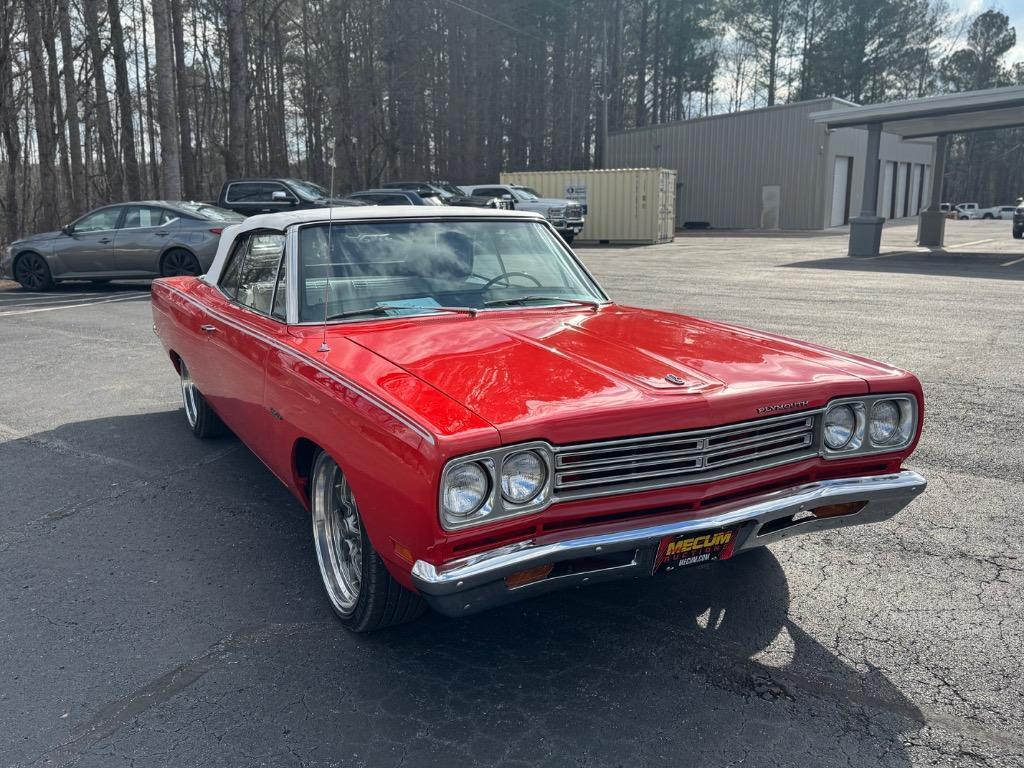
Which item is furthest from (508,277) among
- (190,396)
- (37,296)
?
(37,296)

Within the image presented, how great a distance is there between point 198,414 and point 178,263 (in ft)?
30.0

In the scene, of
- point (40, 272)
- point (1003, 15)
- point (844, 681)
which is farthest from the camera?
point (1003, 15)

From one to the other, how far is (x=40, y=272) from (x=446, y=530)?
14.9m

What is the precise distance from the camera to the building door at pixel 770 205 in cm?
3862

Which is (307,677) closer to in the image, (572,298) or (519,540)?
(519,540)

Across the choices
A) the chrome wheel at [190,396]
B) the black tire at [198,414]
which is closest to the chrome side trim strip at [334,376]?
the black tire at [198,414]

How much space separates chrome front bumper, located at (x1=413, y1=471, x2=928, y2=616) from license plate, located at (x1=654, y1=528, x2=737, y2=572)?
29 mm

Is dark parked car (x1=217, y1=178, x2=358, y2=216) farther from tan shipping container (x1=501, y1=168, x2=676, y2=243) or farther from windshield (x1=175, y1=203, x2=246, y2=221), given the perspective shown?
tan shipping container (x1=501, y1=168, x2=676, y2=243)

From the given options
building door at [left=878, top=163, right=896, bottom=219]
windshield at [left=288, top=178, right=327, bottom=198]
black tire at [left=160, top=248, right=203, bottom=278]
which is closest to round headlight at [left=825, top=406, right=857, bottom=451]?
black tire at [left=160, top=248, right=203, bottom=278]

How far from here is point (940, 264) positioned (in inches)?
745

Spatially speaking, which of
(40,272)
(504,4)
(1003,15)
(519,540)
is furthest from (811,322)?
(1003,15)

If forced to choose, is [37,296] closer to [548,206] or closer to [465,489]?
[465,489]

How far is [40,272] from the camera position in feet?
48.5

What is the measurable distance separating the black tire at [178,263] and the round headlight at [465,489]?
12490 millimetres
